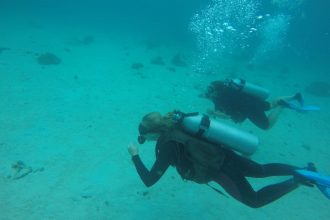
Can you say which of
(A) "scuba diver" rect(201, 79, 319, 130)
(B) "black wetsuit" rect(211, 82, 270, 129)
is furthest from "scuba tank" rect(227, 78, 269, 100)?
(B) "black wetsuit" rect(211, 82, 270, 129)

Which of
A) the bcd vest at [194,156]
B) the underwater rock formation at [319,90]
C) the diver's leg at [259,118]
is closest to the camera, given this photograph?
the bcd vest at [194,156]

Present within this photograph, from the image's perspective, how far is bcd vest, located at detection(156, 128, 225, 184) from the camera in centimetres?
511

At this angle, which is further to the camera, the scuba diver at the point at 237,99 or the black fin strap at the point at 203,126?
the scuba diver at the point at 237,99

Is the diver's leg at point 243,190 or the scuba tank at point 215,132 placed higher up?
the scuba tank at point 215,132

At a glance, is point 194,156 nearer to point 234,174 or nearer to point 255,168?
point 234,174

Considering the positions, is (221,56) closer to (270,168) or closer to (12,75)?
(12,75)

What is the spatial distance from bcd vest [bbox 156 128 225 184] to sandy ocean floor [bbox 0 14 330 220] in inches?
105

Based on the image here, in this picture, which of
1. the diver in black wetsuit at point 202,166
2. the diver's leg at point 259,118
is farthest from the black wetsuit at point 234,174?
the diver's leg at point 259,118

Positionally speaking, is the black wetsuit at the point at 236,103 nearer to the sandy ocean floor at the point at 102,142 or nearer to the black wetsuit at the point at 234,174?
the sandy ocean floor at the point at 102,142

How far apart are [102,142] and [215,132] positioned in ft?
19.5

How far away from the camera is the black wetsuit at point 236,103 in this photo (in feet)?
27.8

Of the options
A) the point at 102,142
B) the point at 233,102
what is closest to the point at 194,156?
the point at 233,102

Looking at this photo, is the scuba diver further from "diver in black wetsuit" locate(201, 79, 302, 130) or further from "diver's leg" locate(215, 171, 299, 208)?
"diver's leg" locate(215, 171, 299, 208)

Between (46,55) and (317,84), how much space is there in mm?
21760
